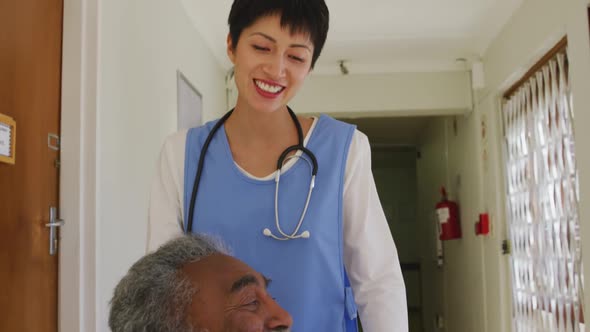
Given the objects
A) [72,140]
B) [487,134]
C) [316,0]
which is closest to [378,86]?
[487,134]

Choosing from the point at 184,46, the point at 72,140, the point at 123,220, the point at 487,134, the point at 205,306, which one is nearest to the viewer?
the point at 205,306

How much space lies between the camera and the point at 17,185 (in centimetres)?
158

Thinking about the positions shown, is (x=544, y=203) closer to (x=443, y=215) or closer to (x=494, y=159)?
(x=494, y=159)

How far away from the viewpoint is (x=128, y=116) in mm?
2238

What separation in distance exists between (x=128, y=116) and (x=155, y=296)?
5.32ft

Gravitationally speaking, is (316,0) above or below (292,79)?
above

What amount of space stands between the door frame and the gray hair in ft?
3.85

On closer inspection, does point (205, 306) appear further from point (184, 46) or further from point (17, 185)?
point (184, 46)

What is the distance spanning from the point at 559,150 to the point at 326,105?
187cm

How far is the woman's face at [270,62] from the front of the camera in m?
0.95

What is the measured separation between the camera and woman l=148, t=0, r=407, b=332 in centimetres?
97

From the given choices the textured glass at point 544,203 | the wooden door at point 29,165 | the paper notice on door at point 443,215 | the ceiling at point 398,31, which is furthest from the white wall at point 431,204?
the wooden door at point 29,165

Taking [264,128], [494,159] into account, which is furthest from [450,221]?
[264,128]

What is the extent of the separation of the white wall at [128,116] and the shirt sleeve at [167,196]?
0.94 meters
